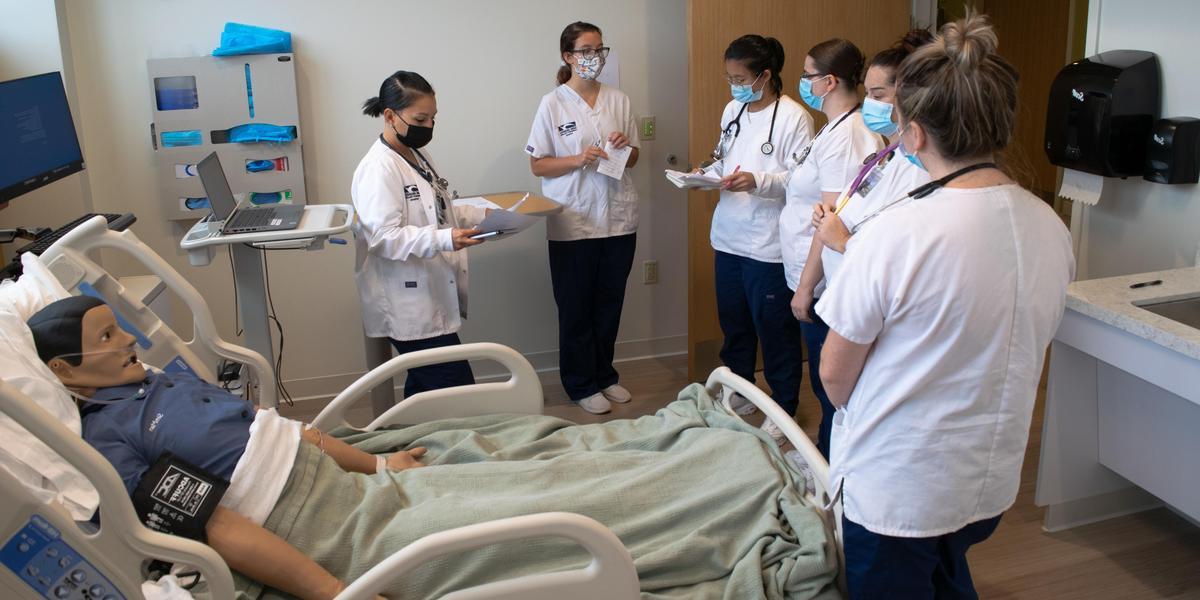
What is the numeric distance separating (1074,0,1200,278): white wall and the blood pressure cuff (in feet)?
8.63

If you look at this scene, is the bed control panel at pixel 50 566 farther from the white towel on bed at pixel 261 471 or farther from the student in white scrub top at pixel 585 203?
the student in white scrub top at pixel 585 203

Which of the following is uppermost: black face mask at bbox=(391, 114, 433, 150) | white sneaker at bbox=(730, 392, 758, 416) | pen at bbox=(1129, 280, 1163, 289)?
black face mask at bbox=(391, 114, 433, 150)

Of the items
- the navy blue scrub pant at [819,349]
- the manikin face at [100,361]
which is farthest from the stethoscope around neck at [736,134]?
the manikin face at [100,361]

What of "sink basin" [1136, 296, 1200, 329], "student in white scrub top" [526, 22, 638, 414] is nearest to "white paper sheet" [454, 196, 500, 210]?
"student in white scrub top" [526, 22, 638, 414]

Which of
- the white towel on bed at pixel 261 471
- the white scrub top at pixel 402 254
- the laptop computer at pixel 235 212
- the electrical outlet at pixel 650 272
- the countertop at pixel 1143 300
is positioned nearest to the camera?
the white towel on bed at pixel 261 471

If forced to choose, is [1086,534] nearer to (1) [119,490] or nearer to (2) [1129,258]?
(2) [1129,258]

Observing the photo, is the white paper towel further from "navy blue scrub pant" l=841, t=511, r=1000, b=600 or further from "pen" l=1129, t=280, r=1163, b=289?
"navy blue scrub pant" l=841, t=511, r=1000, b=600

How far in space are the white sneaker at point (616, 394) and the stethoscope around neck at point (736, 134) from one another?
3.39 ft

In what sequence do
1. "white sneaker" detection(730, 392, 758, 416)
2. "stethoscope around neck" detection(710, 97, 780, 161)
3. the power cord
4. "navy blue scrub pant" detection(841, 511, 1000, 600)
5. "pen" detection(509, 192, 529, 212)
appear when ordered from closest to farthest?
1. "navy blue scrub pant" detection(841, 511, 1000, 600)
2. "pen" detection(509, 192, 529, 212)
3. "stethoscope around neck" detection(710, 97, 780, 161)
4. "white sneaker" detection(730, 392, 758, 416)
5. the power cord

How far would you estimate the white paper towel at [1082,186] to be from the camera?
290 centimetres

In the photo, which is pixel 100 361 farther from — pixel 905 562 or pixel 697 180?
pixel 697 180

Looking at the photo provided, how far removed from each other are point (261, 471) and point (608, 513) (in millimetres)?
655

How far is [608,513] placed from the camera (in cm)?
177

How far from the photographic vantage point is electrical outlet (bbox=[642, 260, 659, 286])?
13.8ft
